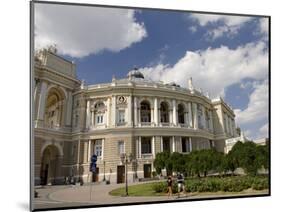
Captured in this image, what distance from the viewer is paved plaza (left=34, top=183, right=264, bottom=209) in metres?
5.53

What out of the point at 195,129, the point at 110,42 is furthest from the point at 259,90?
the point at 110,42

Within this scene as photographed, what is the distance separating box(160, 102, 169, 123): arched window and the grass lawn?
1.15 meters

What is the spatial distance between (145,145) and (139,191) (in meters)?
0.79

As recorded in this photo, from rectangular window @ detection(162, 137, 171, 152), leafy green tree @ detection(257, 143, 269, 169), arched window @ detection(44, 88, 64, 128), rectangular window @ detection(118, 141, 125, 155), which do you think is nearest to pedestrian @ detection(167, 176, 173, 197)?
rectangular window @ detection(162, 137, 171, 152)

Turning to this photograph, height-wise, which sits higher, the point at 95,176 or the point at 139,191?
the point at 95,176

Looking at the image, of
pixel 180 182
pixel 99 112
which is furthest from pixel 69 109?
pixel 180 182

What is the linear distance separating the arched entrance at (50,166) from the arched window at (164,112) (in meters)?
1.89

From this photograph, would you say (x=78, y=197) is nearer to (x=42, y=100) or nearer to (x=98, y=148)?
(x=98, y=148)

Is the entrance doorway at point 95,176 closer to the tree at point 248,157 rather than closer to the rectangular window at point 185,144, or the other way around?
the rectangular window at point 185,144

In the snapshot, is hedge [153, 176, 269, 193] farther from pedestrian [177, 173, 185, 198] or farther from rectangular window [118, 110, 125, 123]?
rectangular window [118, 110, 125, 123]

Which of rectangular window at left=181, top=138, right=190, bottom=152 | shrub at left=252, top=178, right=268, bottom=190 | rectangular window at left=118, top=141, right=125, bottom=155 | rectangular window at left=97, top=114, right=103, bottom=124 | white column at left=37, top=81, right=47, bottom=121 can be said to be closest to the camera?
white column at left=37, top=81, right=47, bottom=121

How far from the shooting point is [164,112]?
648 cm
